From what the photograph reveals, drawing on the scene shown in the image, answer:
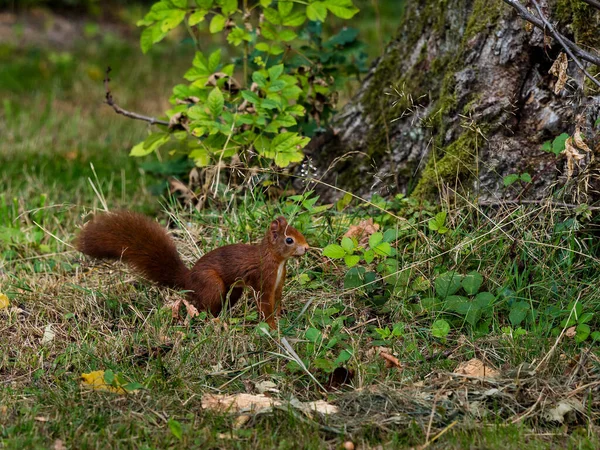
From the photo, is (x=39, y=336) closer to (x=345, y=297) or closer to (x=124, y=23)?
(x=345, y=297)

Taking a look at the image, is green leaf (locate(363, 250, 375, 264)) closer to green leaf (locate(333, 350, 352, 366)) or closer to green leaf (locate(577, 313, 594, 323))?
green leaf (locate(333, 350, 352, 366))

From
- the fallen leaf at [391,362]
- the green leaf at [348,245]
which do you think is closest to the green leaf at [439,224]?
the green leaf at [348,245]

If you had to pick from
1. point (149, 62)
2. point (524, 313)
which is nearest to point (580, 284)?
point (524, 313)

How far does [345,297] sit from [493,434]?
3.58 feet

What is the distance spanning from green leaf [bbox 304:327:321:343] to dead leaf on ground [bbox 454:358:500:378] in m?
0.50

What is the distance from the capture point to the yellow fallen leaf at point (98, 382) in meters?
2.91

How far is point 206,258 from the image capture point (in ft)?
11.5

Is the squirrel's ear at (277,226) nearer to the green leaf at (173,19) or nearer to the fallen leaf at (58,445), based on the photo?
the fallen leaf at (58,445)

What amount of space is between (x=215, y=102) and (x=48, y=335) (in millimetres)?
1372

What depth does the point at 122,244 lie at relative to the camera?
142 inches

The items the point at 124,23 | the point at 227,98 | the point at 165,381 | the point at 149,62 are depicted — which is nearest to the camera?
the point at 165,381

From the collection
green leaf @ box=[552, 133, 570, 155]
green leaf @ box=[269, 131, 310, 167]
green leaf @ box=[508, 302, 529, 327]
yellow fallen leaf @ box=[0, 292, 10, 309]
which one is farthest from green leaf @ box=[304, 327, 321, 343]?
yellow fallen leaf @ box=[0, 292, 10, 309]

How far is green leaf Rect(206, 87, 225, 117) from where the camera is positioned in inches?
164

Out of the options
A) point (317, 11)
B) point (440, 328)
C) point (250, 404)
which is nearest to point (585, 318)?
point (440, 328)
